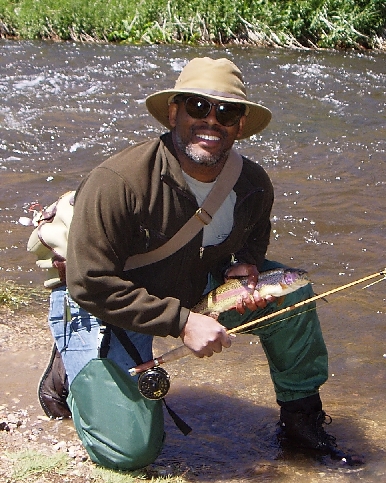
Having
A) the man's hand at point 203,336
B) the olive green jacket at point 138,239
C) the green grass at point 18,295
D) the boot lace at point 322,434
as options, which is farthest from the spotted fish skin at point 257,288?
the green grass at point 18,295

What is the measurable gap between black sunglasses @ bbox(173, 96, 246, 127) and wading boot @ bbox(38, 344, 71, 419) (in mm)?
1380

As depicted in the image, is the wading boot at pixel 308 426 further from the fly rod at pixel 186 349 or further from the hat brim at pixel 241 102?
the hat brim at pixel 241 102

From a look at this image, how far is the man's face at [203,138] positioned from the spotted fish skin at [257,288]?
1.89ft

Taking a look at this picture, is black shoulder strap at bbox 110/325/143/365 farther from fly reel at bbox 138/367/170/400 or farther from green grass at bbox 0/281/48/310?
green grass at bbox 0/281/48/310

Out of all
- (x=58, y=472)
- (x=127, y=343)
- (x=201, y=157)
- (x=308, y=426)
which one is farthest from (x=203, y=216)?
(x=58, y=472)

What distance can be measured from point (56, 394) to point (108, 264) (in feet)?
3.04

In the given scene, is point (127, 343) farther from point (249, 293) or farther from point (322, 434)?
point (322, 434)

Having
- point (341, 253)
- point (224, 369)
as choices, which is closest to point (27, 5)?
point (341, 253)

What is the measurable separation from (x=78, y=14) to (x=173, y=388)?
16630 mm

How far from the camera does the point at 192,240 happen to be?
11.8ft

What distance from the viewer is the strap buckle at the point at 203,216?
3561mm

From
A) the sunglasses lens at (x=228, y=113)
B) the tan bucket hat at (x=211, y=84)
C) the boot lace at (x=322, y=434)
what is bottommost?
the boot lace at (x=322, y=434)

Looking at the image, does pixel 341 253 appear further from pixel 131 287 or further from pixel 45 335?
pixel 131 287

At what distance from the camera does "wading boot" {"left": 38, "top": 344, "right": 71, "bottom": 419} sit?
3881 mm
